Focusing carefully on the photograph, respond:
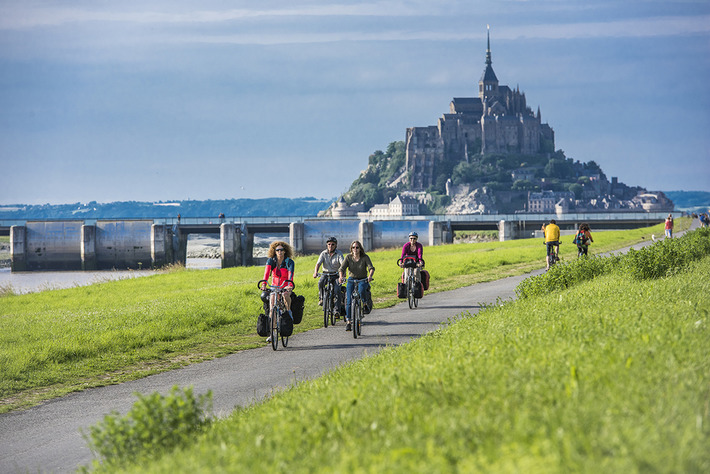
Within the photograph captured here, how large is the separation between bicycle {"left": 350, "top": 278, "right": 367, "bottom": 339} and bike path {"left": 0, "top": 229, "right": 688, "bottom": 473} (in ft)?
0.65

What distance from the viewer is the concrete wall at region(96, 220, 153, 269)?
270ft

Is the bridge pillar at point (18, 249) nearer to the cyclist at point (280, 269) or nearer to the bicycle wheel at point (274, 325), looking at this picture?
the bicycle wheel at point (274, 325)

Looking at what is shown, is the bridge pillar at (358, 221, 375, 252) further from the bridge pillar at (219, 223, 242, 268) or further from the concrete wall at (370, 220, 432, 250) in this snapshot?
the bridge pillar at (219, 223, 242, 268)

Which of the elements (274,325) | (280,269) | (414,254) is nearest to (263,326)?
(274,325)

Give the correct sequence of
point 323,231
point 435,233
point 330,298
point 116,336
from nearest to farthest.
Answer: point 116,336 → point 330,298 → point 435,233 → point 323,231

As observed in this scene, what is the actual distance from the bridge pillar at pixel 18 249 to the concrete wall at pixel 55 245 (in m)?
0.74

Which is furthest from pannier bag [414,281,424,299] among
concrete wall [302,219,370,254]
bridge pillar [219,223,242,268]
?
bridge pillar [219,223,242,268]

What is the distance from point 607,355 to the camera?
6.53 meters

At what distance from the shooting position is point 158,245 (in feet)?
268

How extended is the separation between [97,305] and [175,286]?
9.19 metres

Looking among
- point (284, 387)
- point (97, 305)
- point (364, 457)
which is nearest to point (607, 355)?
point (364, 457)

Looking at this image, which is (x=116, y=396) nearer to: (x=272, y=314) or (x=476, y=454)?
(x=272, y=314)

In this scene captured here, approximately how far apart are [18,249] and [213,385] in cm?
7743

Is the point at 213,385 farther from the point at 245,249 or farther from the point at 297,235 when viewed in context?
the point at 245,249
